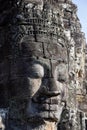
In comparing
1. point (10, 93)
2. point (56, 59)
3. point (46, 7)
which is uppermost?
point (46, 7)

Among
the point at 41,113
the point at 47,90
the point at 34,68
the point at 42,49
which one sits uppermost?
the point at 42,49

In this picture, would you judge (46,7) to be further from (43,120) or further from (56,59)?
(43,120)

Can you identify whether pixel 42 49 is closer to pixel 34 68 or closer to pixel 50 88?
pixel 34 68

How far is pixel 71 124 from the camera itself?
10.0 m

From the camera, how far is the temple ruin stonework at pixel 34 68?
359 inches

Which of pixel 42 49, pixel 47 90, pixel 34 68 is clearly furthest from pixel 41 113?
pixel 42 49

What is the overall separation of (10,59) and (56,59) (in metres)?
0.83

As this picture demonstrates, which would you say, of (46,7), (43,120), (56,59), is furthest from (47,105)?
(46,7)

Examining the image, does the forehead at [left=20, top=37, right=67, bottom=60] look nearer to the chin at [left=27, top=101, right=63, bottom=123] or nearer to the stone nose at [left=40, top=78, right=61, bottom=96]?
the stone nose at [left=40, top=78, right=61, bottom=96]

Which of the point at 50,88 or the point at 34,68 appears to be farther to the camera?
the point at 34,68

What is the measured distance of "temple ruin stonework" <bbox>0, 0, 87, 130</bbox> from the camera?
29.9ft

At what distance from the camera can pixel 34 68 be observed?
9.21 metres

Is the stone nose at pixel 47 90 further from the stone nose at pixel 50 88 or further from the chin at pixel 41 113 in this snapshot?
the chin at pixel 41 113

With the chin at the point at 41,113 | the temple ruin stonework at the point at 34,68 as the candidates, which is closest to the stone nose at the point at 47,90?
the temple ruin stonework at the point at 34,68
